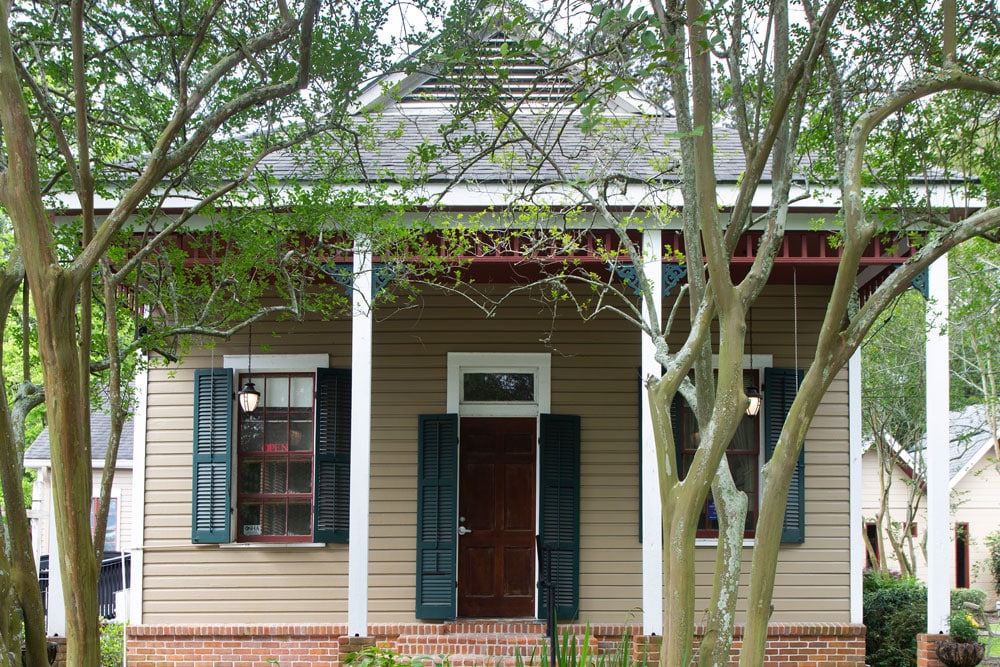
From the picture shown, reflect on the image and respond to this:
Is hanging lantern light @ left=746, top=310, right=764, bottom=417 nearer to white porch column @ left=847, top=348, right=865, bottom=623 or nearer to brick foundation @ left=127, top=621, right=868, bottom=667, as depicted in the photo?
white porch column @ left=847, top=348, right=865, bottom=623

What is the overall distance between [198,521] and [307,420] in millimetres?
1351

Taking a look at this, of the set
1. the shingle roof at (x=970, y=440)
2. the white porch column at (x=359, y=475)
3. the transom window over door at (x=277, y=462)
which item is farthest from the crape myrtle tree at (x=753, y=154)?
the shingle roof at (x=970, y=440)

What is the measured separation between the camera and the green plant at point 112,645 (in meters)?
10.2

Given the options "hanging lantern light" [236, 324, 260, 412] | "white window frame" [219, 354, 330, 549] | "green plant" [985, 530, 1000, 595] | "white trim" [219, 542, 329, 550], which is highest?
"white window frame" [219, 354, 330, 549]

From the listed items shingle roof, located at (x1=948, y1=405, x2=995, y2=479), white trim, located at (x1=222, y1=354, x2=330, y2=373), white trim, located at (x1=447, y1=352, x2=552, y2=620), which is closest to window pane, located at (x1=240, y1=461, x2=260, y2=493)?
white trim, located at (x1=222, y1=354, x2=330, y2=373)

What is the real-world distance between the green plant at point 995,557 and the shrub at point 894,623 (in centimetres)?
1078

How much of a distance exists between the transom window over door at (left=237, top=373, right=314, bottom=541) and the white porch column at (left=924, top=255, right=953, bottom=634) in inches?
214

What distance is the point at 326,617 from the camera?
9.98 metres

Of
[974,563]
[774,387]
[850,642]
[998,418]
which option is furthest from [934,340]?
[974,563]

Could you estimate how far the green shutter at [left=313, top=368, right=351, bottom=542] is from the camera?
9961 millimetres

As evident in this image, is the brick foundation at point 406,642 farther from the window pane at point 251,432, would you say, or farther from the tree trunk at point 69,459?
the tree trunk at point 69,459

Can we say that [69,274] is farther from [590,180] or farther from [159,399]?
[159,399]

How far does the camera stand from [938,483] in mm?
8430

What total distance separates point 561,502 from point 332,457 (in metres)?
2.17
